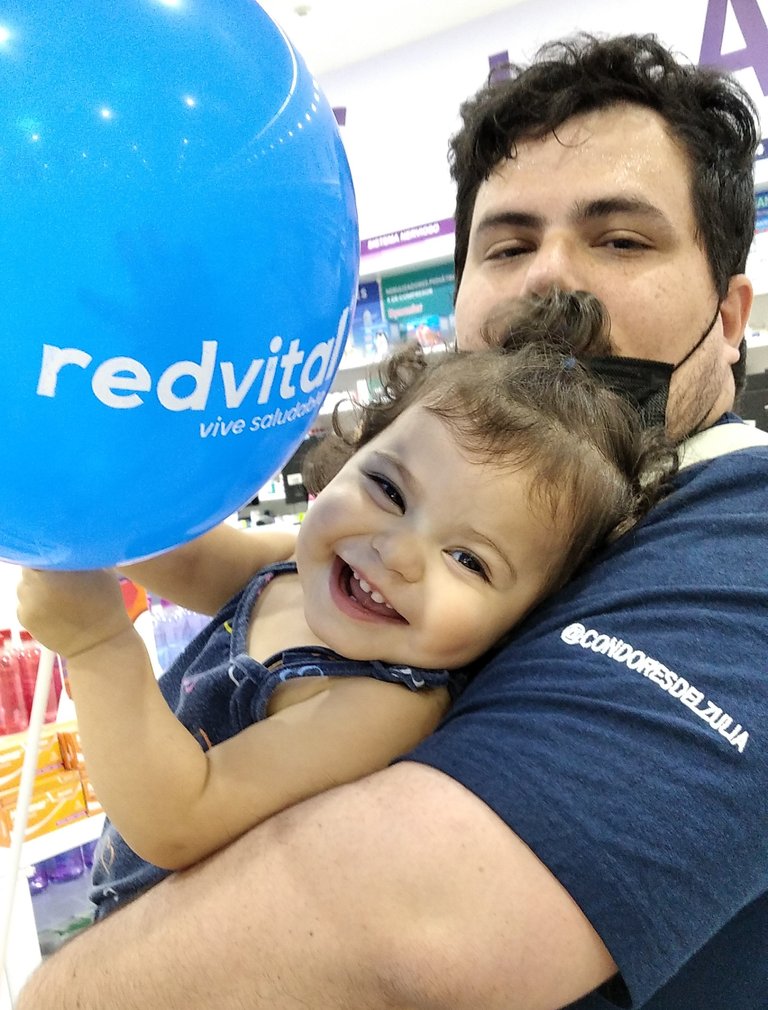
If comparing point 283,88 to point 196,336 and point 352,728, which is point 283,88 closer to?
point 196,336

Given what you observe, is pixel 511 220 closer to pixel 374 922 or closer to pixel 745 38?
pixel 374 922

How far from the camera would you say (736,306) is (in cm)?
127

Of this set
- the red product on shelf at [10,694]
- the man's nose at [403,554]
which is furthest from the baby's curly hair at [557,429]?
the red product on shelf at [10,694]

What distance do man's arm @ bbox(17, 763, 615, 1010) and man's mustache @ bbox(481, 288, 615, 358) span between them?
24.5 inches

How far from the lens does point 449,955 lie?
0.56 m

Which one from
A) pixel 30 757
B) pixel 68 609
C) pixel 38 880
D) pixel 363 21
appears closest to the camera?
pixel 68 609

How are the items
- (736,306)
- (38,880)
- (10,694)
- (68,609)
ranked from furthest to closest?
(38,880) → (10,694) → (736,306) → (68,609)

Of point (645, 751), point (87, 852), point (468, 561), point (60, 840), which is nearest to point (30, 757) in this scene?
point (468, 561)

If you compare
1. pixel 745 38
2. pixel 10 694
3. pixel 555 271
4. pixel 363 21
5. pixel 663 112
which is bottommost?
pixel 10 694

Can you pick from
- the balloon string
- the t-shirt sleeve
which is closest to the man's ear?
the t-shirt sleeve

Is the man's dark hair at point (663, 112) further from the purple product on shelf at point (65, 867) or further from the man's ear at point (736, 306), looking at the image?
the purple product on shelf at point (65, 867)

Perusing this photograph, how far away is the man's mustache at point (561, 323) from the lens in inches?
41.1

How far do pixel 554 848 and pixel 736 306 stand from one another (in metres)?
1.02

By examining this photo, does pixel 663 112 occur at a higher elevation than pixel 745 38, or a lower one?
lower
